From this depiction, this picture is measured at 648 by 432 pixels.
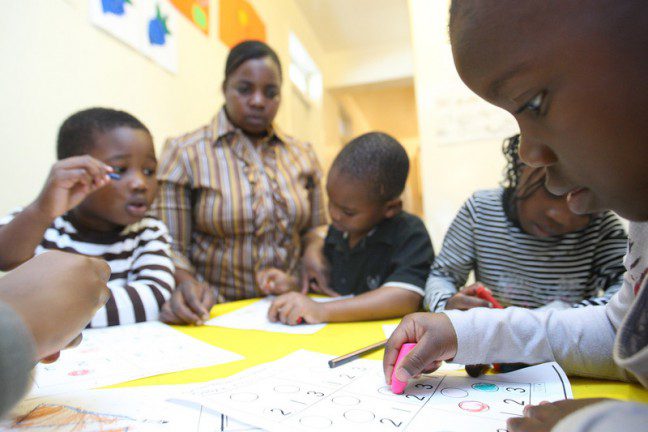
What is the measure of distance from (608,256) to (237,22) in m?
1.66

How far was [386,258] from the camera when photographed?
3.01 ft

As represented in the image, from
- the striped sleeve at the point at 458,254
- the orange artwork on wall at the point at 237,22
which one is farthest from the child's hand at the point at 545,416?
the orange artwork on wall at the point at 237,22

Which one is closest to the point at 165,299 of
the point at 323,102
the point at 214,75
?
the point at 214,75

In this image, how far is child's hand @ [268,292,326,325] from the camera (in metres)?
0.70

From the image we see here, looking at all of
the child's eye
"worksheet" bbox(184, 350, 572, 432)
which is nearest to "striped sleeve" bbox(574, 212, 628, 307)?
"worksheet" bbox(184, 350, 572, 432)

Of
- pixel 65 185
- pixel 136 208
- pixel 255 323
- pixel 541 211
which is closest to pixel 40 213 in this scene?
pixel 65 185

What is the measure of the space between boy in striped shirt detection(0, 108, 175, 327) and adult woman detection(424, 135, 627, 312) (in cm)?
53

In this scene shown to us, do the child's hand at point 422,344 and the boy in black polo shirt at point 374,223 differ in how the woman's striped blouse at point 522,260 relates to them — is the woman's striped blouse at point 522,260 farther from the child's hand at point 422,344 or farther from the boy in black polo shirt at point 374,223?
the child's hand at point 422,344

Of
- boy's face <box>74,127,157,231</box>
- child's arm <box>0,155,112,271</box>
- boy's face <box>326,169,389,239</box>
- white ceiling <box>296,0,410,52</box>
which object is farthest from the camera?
white ceiling <box>296,0,410,52</box>

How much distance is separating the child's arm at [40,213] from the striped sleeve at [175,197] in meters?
0.32

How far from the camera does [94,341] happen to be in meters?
0.60

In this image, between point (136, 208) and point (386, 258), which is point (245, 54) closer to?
point (136, 208)

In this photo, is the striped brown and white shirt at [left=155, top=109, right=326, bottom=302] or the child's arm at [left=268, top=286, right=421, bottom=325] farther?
the striped brown and white shirt at [left=155, top=109, right=326, bottom=302]

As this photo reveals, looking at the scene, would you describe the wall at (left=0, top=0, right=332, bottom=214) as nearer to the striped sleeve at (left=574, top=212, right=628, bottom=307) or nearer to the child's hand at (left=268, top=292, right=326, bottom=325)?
the child's hand at (left=268, top=292, right=326, bottom=325)
